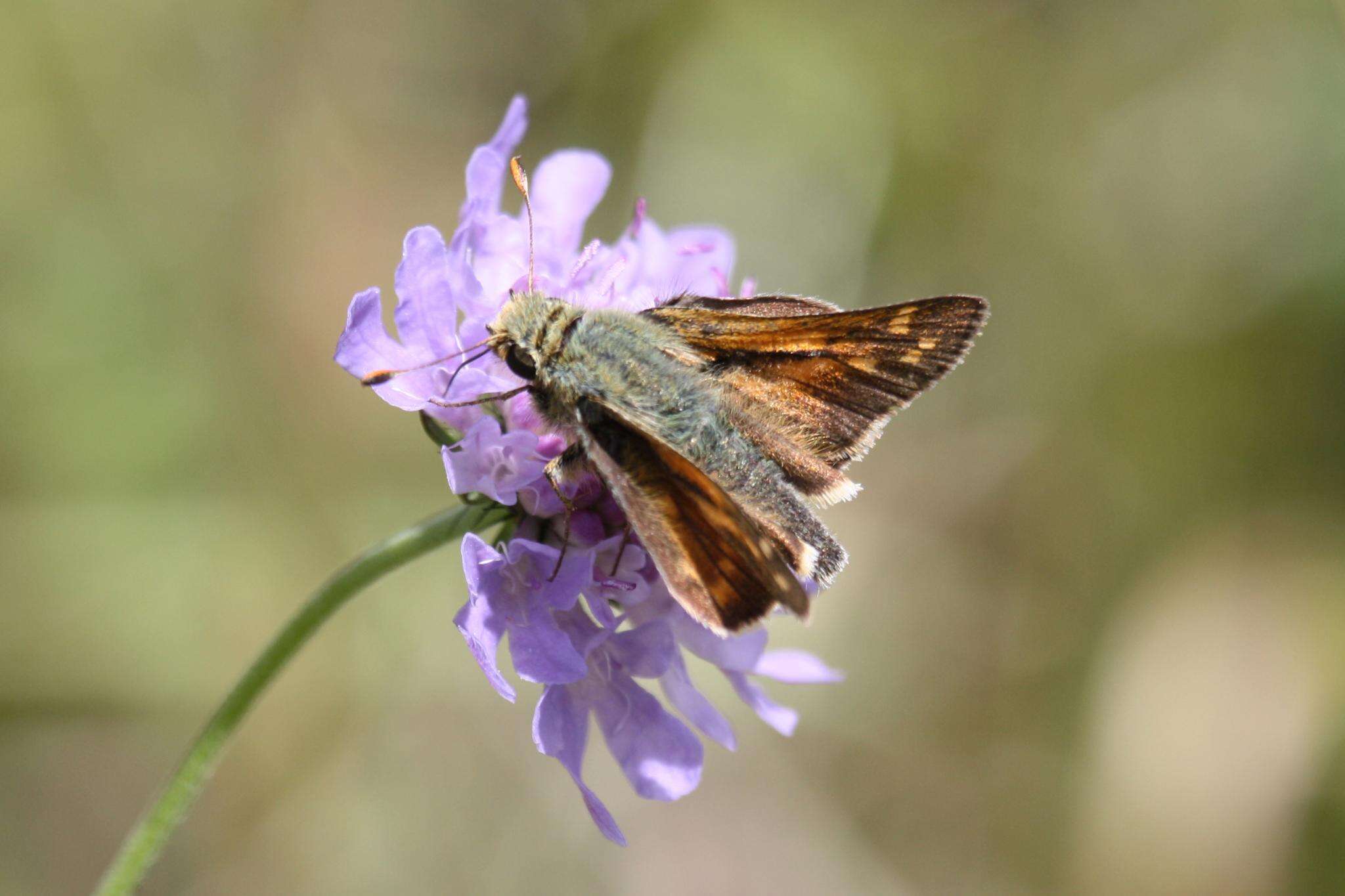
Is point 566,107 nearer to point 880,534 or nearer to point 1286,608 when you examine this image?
point 880,534

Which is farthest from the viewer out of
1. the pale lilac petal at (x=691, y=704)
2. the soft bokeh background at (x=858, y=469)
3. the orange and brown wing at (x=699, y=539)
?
the soft bokeh background at (x=858, y=469)

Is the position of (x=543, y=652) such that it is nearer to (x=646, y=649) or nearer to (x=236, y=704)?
(x=646, y=649)

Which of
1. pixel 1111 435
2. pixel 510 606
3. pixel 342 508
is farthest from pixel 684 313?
→ pixel 1111 435

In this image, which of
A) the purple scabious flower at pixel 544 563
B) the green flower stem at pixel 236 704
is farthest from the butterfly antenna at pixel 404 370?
the green flower stem at pixel 236 704

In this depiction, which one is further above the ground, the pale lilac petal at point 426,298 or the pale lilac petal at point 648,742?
the pale lilac petal at point 426,298

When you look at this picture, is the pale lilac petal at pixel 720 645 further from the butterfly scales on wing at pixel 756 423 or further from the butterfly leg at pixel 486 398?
the butterfly leg at pixel 486 398

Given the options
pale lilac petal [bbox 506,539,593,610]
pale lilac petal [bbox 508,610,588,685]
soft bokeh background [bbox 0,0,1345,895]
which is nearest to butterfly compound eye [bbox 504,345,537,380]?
pale lilac petal [bbox 506,539,593,610]

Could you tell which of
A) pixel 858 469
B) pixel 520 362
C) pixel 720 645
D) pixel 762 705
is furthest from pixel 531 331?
pixel 858 469
